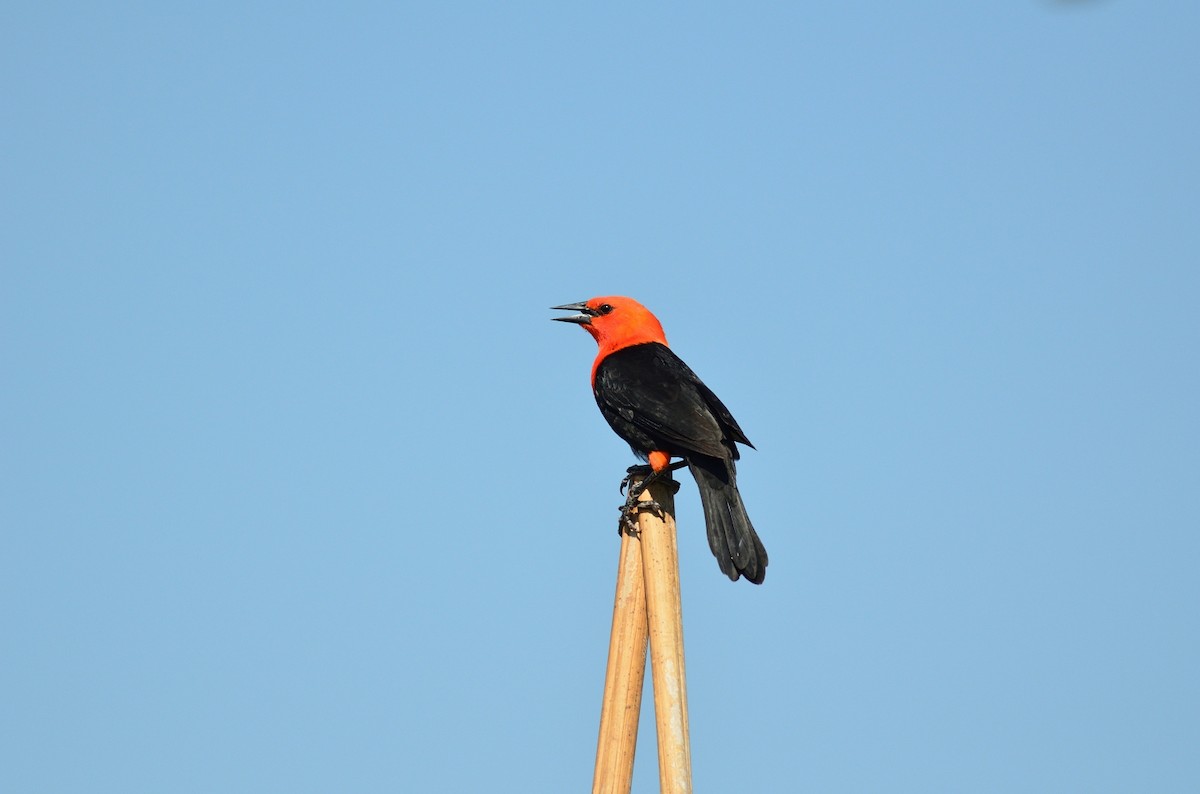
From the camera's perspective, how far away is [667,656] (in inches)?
167

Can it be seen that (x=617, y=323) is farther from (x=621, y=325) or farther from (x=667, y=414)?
(x=667, y=414)

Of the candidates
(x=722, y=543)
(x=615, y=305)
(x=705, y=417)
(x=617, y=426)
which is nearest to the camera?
(x=722, y=543)

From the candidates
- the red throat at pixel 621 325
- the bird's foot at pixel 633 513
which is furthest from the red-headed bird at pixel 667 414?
the bird's foot at pixel 633 513

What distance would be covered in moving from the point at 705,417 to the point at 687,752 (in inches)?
78.3

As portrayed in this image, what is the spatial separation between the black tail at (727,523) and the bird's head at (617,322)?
1288 mm

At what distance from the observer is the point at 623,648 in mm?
4387

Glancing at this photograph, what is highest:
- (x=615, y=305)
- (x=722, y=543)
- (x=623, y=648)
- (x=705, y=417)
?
(x=615, y=305)

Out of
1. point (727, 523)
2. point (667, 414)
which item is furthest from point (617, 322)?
point (727, 523)

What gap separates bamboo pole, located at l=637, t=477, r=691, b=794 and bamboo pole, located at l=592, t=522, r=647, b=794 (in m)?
0.08

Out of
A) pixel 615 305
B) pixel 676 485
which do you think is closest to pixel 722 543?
pixel 676 485

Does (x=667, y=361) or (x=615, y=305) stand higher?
(x=615, y=305)

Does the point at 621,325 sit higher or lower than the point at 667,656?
higher

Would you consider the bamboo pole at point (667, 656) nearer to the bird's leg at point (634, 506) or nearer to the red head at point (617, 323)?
the bird's leg at point (634, 506)

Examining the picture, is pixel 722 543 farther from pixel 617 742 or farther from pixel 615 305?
pixel 615 305
